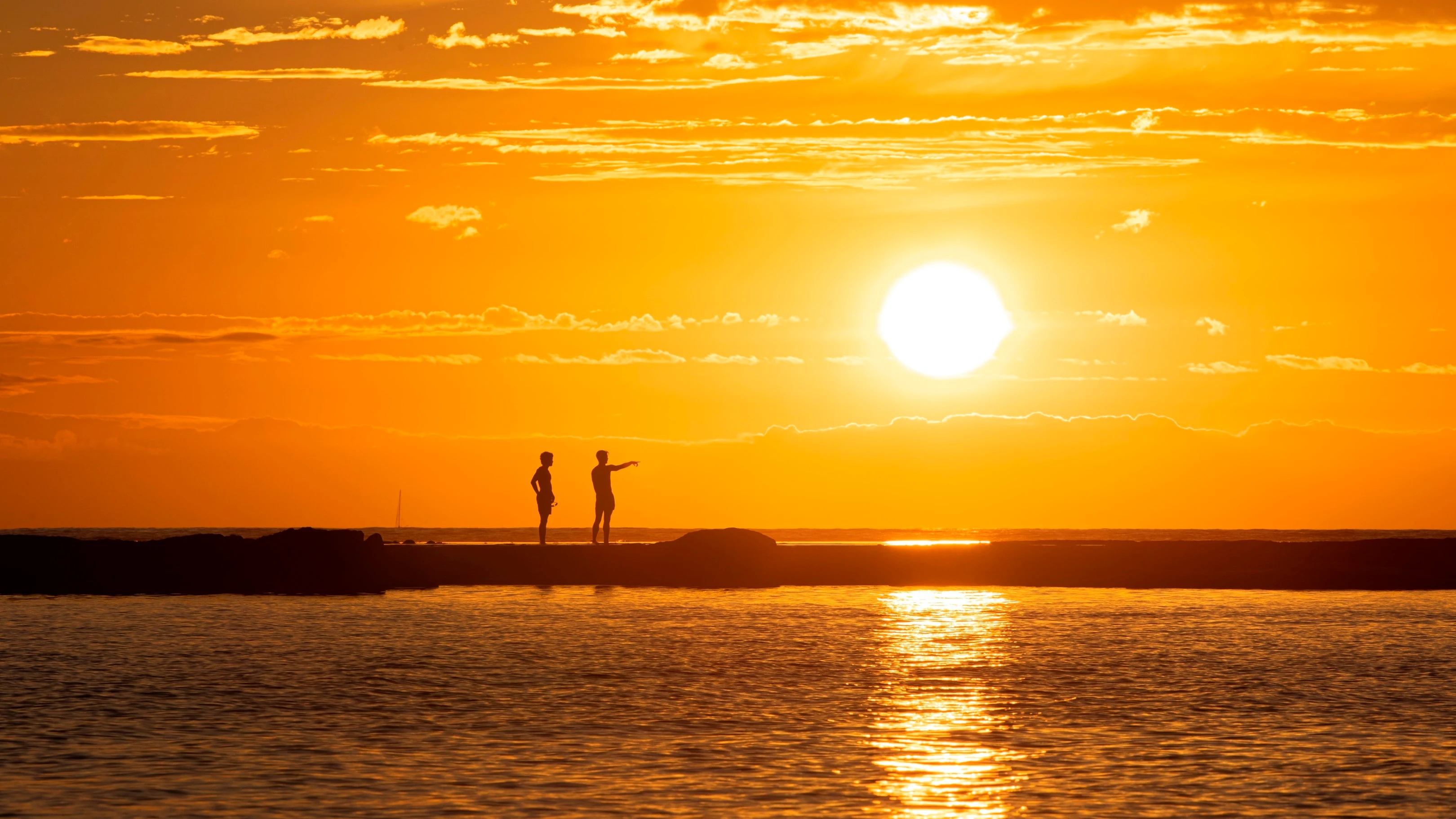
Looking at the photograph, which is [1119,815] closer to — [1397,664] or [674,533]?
[1397,664]

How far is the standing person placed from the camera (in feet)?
135

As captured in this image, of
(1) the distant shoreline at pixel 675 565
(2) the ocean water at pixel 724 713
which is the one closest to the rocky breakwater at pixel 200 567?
(1) the distant shoreline at pixel 675 565

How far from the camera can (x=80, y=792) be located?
14570 mm

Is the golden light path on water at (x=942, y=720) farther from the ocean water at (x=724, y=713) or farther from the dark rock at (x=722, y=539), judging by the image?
the dark rock at (x=722, y=539)

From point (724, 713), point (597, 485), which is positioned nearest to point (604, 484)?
point (597, 485)

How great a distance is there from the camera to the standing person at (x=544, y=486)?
1614 inches

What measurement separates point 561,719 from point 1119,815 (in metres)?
8.17

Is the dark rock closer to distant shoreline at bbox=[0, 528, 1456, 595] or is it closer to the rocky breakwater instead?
distant shoreline at bbox=[0, 528, 1456, 595]

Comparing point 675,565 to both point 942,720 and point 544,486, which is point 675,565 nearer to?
point 544,486

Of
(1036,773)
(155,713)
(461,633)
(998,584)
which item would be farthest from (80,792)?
(998,584)

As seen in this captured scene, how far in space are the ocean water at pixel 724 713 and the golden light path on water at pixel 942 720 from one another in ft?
0.20

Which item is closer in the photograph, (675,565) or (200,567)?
(200,567)

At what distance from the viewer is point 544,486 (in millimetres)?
41625

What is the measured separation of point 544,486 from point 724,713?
73.7 feet
